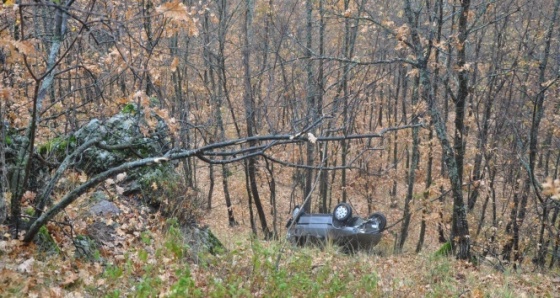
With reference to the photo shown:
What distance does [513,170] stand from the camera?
1480 centimetres

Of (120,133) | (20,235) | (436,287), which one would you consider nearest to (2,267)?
(20,235)

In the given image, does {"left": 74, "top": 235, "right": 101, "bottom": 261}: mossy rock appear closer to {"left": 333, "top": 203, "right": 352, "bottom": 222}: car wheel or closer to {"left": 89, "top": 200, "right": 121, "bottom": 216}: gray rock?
{"left": 89, "top": 200, "right": 121, "bottom": 216}: gray rock

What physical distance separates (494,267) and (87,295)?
803 cm

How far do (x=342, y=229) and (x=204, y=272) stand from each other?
20.7 feet

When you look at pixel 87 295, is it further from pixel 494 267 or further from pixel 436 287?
pixel 494 267

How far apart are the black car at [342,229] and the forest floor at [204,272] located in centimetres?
194

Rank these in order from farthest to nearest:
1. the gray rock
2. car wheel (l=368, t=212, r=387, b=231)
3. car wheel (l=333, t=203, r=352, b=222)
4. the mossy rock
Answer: car wheel (l=368, t=212, r=387, b=231) < car wheel (l=333, t=203, r=352, b=222) < the gray rock < the mossy rock

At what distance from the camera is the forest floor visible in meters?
4.15

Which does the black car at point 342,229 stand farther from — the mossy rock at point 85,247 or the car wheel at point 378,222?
the mossy rock at point 85,247

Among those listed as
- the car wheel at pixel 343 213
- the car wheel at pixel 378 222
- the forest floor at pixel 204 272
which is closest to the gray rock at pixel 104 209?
the forest floor at pixel 204 272

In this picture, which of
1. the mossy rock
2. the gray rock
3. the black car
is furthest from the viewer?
the black car

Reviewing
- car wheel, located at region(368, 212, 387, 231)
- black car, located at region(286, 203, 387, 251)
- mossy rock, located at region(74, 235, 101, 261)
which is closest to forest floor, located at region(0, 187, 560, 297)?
mossy rock, located at region(74, 235, 101, 261)

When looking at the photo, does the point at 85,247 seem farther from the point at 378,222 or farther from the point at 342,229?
the point at 378,222

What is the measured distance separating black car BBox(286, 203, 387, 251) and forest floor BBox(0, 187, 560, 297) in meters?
1.94
